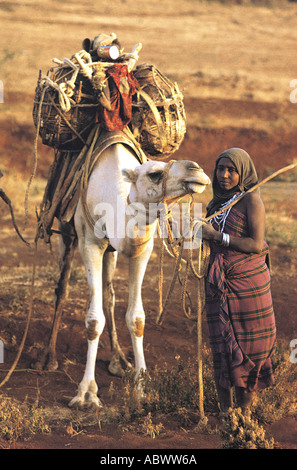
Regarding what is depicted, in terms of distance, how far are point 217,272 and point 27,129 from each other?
1427 cm

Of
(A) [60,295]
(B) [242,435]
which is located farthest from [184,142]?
(B) [242,435]

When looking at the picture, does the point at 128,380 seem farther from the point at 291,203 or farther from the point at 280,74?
the point at 280,74

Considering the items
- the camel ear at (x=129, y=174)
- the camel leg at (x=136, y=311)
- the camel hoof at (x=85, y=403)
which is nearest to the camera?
the camel ear at (x=129, y=174)

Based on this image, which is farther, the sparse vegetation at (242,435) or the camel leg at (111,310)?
the camel leg at (111,310)

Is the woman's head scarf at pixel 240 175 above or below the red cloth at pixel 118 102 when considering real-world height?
below

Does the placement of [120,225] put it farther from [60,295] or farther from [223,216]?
[60,295]

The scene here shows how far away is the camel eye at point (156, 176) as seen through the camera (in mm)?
3994

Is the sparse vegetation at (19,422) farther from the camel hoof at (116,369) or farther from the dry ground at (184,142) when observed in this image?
the camel hoof at (116,369)

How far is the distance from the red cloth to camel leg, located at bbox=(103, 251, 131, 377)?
3.94ft

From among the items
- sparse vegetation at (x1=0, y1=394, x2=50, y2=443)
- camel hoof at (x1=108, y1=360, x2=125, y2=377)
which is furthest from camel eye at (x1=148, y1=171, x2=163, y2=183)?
camel hoof at (x1=108, y1=360, x2=125, y2=377)

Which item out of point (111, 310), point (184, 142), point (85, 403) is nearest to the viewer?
point (85, 403)

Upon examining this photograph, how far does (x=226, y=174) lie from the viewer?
388 centimetres

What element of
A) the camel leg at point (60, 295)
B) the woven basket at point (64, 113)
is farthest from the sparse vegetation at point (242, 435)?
the woven basket at point (64, 113)

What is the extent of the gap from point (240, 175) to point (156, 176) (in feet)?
1.75
